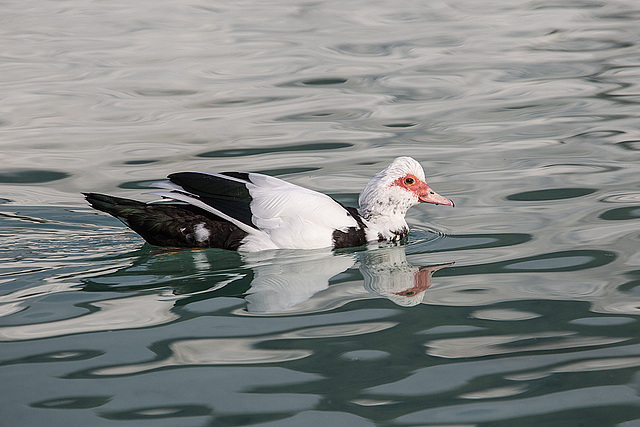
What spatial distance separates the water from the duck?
0.15 meters

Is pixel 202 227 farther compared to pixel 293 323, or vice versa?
pixel 202 227

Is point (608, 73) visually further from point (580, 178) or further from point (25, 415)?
point (25, 415)

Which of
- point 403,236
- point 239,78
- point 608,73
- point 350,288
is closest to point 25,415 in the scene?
point 350,288

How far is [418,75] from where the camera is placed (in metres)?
13.4

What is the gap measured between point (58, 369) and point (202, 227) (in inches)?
99.2

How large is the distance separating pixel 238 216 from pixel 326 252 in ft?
2.42

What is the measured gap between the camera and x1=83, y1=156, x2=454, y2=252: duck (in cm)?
685

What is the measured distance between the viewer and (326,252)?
272 inches

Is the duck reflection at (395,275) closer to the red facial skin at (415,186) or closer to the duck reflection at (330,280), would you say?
the duck reflection at (330,280)

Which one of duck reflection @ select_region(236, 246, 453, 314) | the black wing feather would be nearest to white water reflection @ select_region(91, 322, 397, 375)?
duck reflection @ select_region(236, 246, 453, 314)

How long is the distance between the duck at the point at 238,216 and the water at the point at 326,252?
15cm

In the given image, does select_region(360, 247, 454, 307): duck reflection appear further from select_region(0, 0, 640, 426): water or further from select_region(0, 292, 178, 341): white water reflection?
select_region(0, 292, 178, 341): white water reflection

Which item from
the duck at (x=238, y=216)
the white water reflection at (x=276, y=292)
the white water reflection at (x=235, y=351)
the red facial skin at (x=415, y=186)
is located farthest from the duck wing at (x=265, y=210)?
the white water reflection at (x=235, y=351)

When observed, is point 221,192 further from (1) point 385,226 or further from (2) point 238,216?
(1) point 385,226
